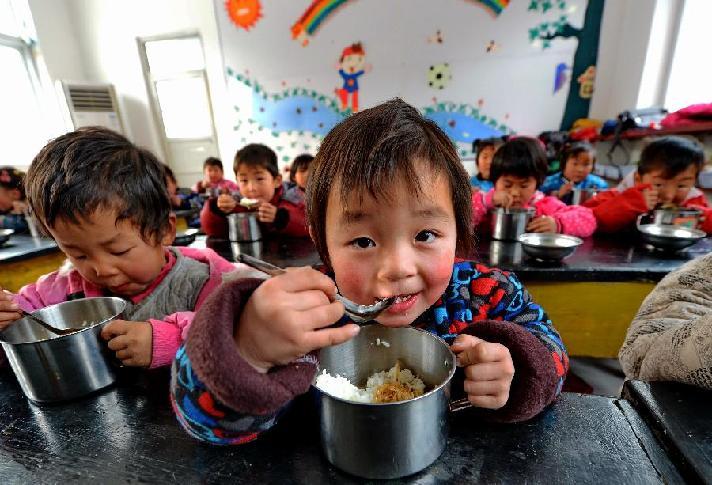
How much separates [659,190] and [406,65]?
3574 millimetres

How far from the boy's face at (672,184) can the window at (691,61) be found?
5.90ft

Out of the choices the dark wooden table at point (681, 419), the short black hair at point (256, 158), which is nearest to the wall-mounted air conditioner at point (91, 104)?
the short black hair at point (256, 158)

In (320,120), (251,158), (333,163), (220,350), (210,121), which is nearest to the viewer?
(220,350)

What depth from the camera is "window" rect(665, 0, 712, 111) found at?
3.19m

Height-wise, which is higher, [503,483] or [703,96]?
[703,96]

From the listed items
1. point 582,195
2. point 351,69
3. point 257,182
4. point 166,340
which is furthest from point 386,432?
point 351,69

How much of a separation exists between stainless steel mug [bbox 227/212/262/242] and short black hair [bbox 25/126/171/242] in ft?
3.09

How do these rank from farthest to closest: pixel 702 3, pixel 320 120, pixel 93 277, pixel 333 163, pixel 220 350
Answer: pixel 320 120 → pixel 702 3 → pixel 93 277 → pixel 333 163 → pixel 220 350

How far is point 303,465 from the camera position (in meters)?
0.47

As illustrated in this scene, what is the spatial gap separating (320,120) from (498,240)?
4075 millimetres

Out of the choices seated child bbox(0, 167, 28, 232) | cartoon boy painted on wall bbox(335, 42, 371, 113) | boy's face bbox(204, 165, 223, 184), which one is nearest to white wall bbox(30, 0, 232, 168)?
boy's face bbox(204, 165, 223, 184)

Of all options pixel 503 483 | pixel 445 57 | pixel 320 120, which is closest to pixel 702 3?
pixel 445 57

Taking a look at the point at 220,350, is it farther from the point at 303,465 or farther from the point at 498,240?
the point at 498,240

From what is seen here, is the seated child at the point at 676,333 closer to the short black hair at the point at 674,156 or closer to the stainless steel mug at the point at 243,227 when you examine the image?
the short black hair at the point at 674,156
